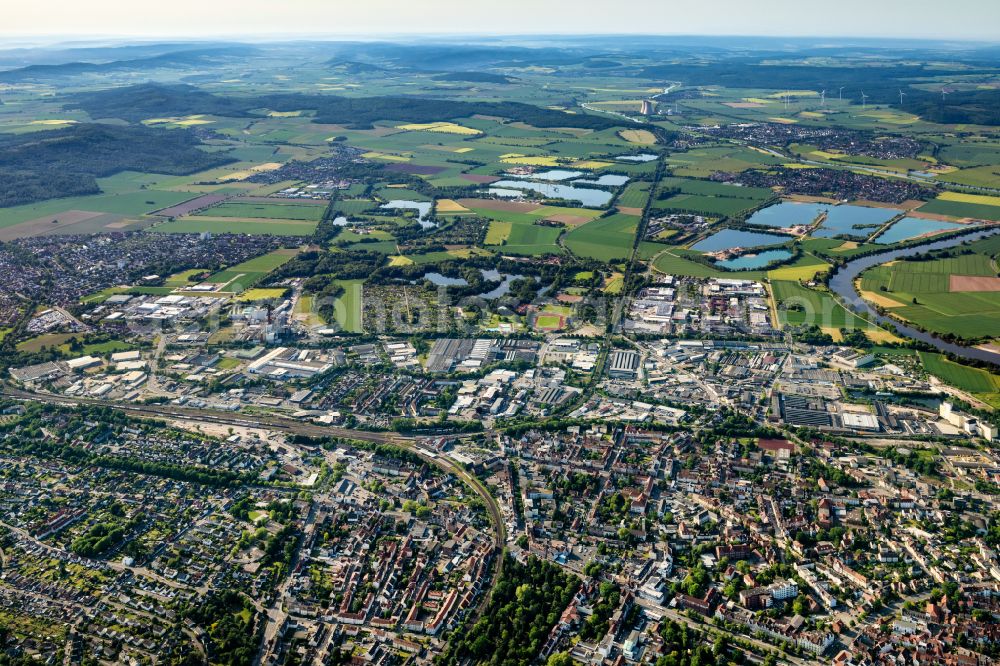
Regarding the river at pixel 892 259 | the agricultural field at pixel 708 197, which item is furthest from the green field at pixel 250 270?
the river at pixel 892 259

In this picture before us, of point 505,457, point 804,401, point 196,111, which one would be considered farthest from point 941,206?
point 196,111

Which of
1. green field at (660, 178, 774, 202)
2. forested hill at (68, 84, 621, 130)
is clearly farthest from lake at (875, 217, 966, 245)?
forested hill at (68, 84, 621, 130)

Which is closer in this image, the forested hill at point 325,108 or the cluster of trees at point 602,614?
the cluster of trees at point 602,614

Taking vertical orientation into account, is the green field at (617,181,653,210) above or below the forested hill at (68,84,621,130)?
below

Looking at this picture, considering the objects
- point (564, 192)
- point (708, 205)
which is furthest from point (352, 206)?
point (708, 205)

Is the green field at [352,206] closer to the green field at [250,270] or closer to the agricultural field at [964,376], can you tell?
the green field at [250,270]

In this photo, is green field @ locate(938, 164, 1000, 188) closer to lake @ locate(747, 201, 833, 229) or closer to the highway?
lake @ locate(747, 201, 833, 229)

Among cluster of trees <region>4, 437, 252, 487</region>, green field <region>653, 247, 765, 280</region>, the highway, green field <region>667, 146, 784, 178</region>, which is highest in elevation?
green field <region>667, 146, 784, 178</region>
